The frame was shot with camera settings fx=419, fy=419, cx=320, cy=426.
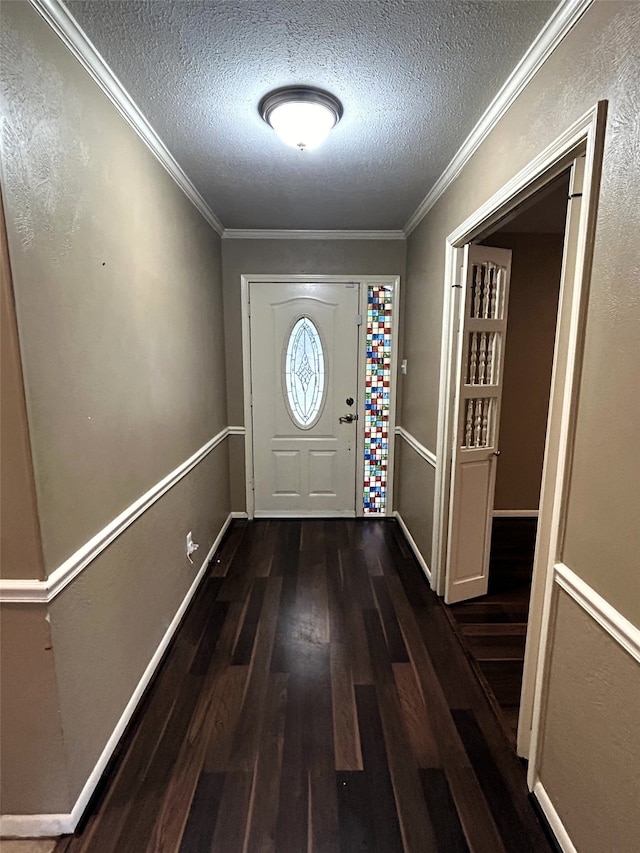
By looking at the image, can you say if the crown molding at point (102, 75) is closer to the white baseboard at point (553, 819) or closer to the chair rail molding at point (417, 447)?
the chair rail molding at point (417, 447)

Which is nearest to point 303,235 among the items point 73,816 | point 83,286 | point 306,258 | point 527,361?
point 306,258

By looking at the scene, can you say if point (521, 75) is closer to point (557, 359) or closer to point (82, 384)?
point (557, 359)

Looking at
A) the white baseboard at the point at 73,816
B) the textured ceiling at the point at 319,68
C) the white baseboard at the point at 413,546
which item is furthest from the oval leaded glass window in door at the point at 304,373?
the white baseboard at the point at 73,816

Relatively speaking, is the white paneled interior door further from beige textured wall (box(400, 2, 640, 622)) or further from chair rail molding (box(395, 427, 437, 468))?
beige textured wall (box(400, 2, 640, 622))

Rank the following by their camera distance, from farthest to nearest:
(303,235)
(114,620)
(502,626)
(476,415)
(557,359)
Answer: (303,235), (476,415), (502,626), (114,620), (557,359)

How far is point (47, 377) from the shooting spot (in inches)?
47.1

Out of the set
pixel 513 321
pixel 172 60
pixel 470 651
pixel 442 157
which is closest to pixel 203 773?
pixel 470 651

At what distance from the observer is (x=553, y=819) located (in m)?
1.31

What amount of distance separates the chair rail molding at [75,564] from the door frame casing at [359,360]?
5.41 ft

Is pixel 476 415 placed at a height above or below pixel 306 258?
below

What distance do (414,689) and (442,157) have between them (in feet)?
8.50

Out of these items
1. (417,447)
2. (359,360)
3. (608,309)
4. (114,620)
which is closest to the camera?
(608,309)

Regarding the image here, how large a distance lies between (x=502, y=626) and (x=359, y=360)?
2230 millimetres

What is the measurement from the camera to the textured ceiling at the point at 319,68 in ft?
4.10
